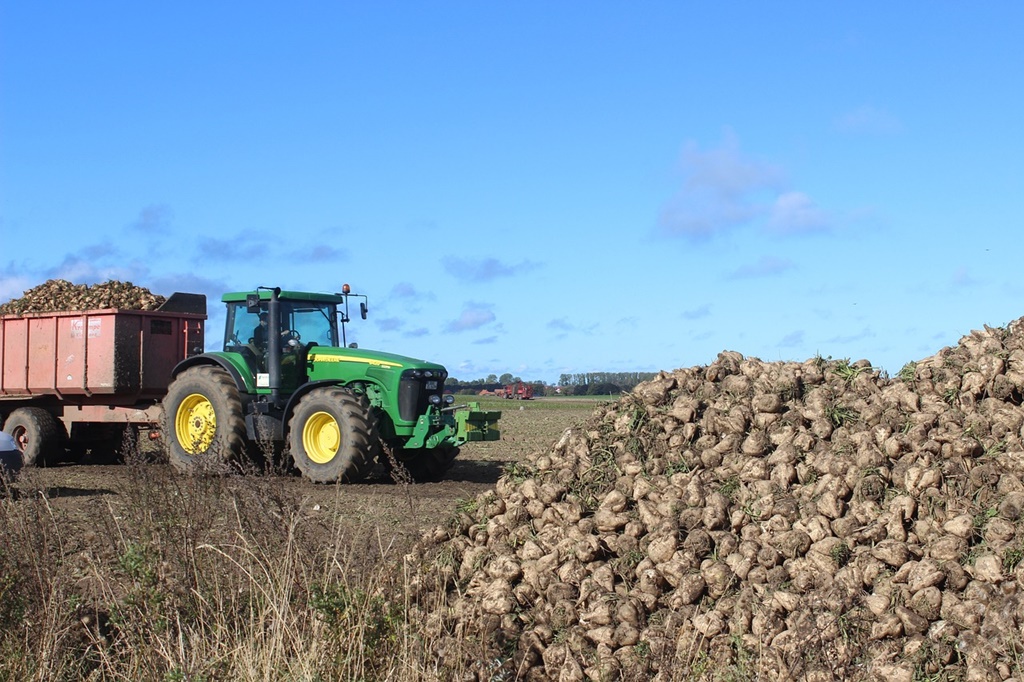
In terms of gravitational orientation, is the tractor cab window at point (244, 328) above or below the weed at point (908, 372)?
above

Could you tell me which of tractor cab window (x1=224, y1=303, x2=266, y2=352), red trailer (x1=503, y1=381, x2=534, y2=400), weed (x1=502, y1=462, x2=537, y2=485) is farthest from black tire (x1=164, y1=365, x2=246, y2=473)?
red trailer (x1=503, y1=381, x2=534, y2=400)

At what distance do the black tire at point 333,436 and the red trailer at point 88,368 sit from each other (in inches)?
114

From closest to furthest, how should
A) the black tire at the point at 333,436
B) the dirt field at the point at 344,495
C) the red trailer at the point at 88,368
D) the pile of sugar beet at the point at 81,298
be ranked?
the dirt field at the point at 344,495 < the black tire at the point at 333,436 < the red trailer at the point at 88,368 < the pile of sugar beet at the point at 81,298

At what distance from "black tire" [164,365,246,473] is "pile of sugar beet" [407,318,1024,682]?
7.22m

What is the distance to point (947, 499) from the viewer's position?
570 centimetres

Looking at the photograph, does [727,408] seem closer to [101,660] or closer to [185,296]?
[101,660]

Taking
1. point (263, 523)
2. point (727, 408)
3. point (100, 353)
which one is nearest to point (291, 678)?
point (263, 523)

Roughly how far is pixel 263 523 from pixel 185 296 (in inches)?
434

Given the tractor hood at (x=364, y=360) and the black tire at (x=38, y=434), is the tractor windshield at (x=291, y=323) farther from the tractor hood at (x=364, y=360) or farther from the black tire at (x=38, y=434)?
the black tire at (x=38, y=434)

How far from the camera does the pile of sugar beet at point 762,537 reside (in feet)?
17.0

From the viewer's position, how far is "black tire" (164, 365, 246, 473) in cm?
1357

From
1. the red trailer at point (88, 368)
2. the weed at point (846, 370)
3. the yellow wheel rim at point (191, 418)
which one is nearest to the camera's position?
the weed at point (846, 370)

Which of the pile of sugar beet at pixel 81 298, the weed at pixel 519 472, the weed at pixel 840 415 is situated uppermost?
the pile of sugar beet at pixel 81 298

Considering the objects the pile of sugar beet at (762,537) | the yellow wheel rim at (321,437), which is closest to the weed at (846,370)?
the pile of sugar beet at (762,537)
